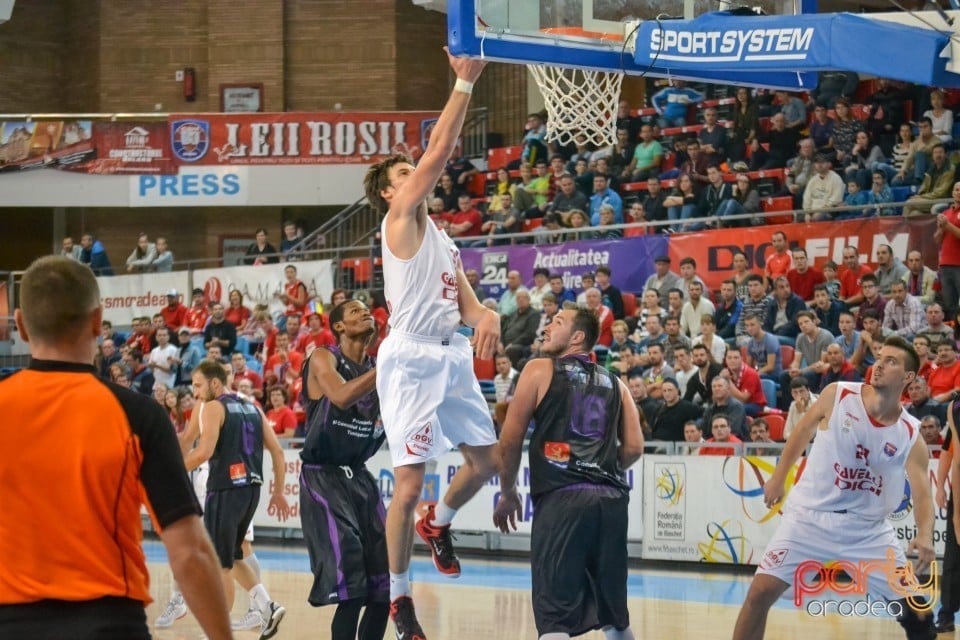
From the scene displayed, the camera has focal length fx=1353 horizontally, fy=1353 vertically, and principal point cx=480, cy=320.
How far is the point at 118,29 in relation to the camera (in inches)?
1174

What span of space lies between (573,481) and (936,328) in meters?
8.57

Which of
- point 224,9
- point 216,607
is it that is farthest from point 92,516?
point 224,9

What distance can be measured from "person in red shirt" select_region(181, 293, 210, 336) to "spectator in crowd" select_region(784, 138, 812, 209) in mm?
9984

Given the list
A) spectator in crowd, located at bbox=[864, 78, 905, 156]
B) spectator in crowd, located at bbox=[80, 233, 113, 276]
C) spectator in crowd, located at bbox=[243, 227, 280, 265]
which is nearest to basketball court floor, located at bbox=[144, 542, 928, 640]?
spectator in crowd, located at bbox=[864, 78, 905, 156]

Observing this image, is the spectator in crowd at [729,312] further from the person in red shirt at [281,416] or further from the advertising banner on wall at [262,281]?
the advertising banner on wall at [262,281]

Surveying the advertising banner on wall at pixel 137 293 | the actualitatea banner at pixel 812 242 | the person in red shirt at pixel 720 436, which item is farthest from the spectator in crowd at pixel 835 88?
the advertising banner on wall at pixel 137 293

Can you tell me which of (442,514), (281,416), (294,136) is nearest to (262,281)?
(294,136)

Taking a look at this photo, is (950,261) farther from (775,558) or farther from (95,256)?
(95,256)

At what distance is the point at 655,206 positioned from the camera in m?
18.7

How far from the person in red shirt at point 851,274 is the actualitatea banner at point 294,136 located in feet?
40.0

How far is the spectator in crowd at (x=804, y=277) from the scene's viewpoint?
1579cm

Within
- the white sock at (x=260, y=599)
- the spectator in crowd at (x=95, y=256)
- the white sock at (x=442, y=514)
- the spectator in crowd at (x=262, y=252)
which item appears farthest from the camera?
the spectator in crowd at (x=95, y=256)

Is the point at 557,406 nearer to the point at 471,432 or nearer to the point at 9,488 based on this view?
the point at 471,432

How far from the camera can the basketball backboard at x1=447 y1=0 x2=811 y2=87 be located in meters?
8.15
